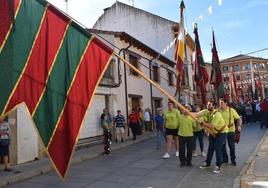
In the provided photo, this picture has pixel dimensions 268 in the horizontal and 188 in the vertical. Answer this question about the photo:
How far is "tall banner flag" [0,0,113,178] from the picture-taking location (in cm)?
501

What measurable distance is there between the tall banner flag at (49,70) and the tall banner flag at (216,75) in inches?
408

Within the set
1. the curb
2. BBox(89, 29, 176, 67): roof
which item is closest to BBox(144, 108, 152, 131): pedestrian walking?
BBox(89, 29, 176, 67): roof

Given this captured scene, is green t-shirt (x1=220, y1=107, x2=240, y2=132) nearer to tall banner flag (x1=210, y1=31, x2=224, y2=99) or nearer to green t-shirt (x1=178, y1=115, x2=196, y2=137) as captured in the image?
green t-shirt (x1=178, y1=115, x2=196, y2=137)

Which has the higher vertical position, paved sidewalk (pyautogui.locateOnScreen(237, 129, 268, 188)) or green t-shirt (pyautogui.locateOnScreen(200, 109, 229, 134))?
green t-shirt (pyautogui.locateOnScreen(200, 109, 229, 134))

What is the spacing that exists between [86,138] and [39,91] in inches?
504

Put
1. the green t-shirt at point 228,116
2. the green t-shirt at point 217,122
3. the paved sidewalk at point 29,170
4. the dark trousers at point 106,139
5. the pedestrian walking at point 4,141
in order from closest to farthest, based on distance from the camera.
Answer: the green t-shirt at point 217,122
the paved sidewalk at point 29,170
the green t-shirt at point 228,116
the pedestrian walking at point 4,141
the dark trousers at point 106,139

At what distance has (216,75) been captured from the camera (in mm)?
16297

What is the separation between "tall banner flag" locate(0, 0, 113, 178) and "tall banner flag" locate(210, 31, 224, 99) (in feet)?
34.0

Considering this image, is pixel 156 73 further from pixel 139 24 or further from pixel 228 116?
pixel 228 116

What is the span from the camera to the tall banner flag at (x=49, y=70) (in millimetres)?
5012

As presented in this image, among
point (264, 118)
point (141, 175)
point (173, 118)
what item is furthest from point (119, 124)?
point (264, 118)

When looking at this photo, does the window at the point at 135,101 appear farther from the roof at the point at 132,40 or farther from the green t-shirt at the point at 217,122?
the green t-shirt at the point at 217,122

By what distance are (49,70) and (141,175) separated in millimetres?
5189

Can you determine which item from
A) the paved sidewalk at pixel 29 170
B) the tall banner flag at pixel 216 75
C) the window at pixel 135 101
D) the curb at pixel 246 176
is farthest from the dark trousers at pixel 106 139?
the window at pixel 135 101
